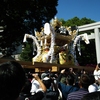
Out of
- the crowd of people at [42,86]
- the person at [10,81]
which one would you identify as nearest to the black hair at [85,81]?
the crowd of people at [42,86]

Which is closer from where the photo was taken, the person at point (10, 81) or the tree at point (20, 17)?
the person at point (10, 81)

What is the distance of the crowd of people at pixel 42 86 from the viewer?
139 cm

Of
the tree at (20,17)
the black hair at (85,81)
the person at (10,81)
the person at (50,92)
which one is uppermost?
the tree at (20,17)

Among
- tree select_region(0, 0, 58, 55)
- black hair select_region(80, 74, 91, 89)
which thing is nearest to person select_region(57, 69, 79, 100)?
black hair select_region(80, 74, 91, 89)

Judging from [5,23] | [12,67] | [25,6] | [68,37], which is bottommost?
[12,67]

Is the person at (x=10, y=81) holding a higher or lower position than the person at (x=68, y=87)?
higher

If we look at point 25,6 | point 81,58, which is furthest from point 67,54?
point 81,58

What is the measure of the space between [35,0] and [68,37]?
7833mm

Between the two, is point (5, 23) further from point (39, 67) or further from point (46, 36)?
point (39, 67)

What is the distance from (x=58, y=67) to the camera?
295 inches

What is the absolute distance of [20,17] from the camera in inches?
708

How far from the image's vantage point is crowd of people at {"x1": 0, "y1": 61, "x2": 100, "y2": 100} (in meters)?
1.39

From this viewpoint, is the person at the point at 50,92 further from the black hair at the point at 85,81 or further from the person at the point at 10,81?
the person at the point at 10,81

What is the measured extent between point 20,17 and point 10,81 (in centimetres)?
1695
